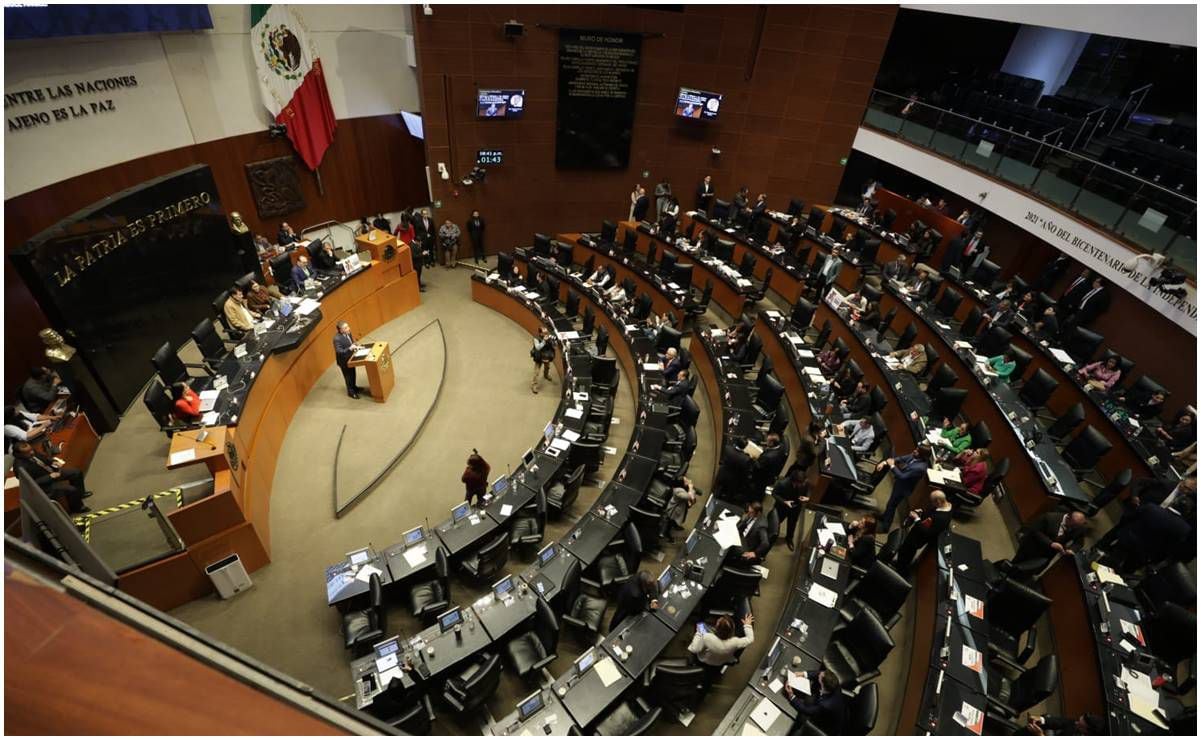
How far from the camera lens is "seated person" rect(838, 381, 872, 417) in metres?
9.05

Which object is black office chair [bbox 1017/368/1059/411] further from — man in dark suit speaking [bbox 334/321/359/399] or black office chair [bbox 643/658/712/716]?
man in dark suit speaking [bbox 334/321/359/399]

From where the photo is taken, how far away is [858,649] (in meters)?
6.18

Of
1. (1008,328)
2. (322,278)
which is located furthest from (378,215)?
(1008,328)

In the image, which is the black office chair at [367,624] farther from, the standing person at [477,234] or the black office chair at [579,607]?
the standing person at [477,234]

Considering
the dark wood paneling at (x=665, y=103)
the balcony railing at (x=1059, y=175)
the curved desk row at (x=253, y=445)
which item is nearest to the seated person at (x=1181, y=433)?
the balcony railing at (x=1059, y=175)

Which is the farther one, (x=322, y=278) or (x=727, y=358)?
(x=322, y=278)

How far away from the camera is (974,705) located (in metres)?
5.38

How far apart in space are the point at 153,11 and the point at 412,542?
33.8 ft

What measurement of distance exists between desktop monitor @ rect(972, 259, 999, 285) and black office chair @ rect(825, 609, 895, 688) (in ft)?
33.4

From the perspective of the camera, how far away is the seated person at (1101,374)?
9.59 meters

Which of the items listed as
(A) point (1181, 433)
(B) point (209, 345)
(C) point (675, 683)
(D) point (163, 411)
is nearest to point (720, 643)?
(C) point (675, 683)

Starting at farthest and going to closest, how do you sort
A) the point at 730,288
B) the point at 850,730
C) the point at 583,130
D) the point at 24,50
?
the point at 583,130
the point at 730,288
the point at 24,50
the point at 850,730

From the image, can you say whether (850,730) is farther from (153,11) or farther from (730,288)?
(153,11)

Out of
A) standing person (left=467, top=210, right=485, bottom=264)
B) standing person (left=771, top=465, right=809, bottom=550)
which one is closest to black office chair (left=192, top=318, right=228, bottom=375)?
standing person (left=467, top=210, right=485, bottom=264)
